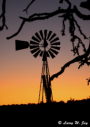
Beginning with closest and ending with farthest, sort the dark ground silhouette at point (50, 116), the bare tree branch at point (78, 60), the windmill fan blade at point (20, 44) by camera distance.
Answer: the bare tree branch at point (78, 60), the dark ground silhouette at point (50, 116), the windmill fan blade at point (20, 44)

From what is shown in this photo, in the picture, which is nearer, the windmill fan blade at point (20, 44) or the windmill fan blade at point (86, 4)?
the windmill fan blade at point (86, 4)

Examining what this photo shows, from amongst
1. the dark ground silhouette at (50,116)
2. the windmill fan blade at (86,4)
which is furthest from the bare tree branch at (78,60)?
the dark ground silhouette at (50,116)

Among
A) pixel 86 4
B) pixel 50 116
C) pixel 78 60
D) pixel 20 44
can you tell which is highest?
pixel 86 4

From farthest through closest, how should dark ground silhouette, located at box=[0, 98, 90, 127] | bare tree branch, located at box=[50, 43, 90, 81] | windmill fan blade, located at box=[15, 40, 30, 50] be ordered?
windmill fan blade, located at box=[15, 40, 30, 50] < dark ground silhouette, located at box=[0, 98, 90, 127] < bare tree branch, located at box=[50, 43, 90, 81]

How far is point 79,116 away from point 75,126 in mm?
624

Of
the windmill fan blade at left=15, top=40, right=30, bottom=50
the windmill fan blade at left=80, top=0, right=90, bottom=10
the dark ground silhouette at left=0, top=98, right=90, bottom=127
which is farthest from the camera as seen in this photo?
the windmill fan blade at left=15, top=40, right=30, bottom=50

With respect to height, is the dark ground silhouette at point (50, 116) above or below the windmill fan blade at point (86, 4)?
below

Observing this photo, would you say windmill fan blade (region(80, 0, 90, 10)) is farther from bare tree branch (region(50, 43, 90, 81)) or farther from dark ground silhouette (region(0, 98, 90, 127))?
dark ground silhouette (region(0, 98, 90, 127))

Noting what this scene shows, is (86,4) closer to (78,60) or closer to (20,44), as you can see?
(78,60)

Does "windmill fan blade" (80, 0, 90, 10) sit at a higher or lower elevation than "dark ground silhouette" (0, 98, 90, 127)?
higher

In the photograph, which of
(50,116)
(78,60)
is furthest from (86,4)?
(50,116)

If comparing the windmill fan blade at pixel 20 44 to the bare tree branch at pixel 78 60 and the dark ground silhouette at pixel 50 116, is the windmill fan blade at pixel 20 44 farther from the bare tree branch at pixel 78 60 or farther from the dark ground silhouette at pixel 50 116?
the bare tree branch at pixel 78 60

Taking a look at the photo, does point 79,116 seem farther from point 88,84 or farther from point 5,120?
point 5,120

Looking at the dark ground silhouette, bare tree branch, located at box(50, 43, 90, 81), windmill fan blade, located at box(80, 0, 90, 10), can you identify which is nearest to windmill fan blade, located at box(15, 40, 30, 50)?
the dark ground silhouette
